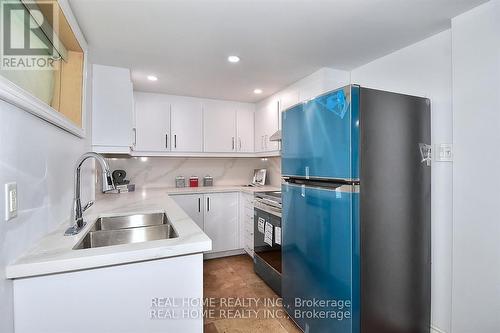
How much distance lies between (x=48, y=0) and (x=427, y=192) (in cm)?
251

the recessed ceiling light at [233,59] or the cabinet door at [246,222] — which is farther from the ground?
the recessed ceiling light at [233,59]

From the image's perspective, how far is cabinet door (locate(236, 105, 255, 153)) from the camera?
11.7 feet

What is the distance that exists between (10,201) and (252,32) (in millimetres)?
1638

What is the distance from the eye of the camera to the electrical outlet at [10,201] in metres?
0.77

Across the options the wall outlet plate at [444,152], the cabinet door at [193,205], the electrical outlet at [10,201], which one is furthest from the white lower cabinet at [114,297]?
the cabinet door at [193,205]

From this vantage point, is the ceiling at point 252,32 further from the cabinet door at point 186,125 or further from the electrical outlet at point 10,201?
the electrical outlet at point 10,201

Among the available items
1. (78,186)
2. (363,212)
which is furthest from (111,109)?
(363,212)

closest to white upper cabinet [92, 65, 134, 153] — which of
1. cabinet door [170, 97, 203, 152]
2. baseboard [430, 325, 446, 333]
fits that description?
cabinet door [170, 97, 203, 152]

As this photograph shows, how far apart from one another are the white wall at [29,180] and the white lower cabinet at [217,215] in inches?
67.3

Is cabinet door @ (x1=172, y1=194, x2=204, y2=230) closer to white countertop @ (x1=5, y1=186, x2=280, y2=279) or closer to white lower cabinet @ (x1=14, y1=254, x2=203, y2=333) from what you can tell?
white countertop @ (x1=5, y1=186, x2=280, y2=279)

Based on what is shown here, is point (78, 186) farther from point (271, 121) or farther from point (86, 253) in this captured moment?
point (271, 121)

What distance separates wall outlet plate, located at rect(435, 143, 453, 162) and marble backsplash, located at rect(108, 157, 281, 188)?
208 cm

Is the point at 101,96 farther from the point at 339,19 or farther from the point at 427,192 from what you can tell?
the point at 427,192

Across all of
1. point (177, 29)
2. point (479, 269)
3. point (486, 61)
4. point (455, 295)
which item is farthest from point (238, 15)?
point (455, 295)
